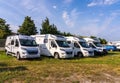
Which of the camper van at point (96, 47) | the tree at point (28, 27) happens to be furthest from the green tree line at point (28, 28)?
the camper van at point (96, 47)

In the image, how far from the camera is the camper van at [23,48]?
66.1ft

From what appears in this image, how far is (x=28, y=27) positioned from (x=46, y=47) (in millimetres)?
29603

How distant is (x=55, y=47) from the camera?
22594mm

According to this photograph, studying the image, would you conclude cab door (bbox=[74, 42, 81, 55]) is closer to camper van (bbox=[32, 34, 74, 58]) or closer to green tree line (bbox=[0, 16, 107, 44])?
camper van (bbox=[32, 34, 74, 58])

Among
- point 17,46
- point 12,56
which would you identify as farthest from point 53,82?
point 12,56

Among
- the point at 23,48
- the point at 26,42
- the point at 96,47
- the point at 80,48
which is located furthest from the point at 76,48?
the point at 23,48

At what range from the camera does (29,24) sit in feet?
173

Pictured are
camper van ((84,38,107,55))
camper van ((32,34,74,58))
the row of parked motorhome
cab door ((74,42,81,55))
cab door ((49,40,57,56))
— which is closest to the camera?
the row of parked motorhome

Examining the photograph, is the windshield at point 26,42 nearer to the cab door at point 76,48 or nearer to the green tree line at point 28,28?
the cab door at point 76,48

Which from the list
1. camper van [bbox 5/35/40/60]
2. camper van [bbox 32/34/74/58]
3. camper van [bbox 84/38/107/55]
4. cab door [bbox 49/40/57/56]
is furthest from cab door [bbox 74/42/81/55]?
camper van [bbox 5/35/40/60]

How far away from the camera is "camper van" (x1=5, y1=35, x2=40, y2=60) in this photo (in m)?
20.1

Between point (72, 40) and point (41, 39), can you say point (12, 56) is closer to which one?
point (41, 39)

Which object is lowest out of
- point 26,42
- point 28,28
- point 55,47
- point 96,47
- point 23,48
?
point 23,48

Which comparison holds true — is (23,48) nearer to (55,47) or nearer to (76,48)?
(55,47)
